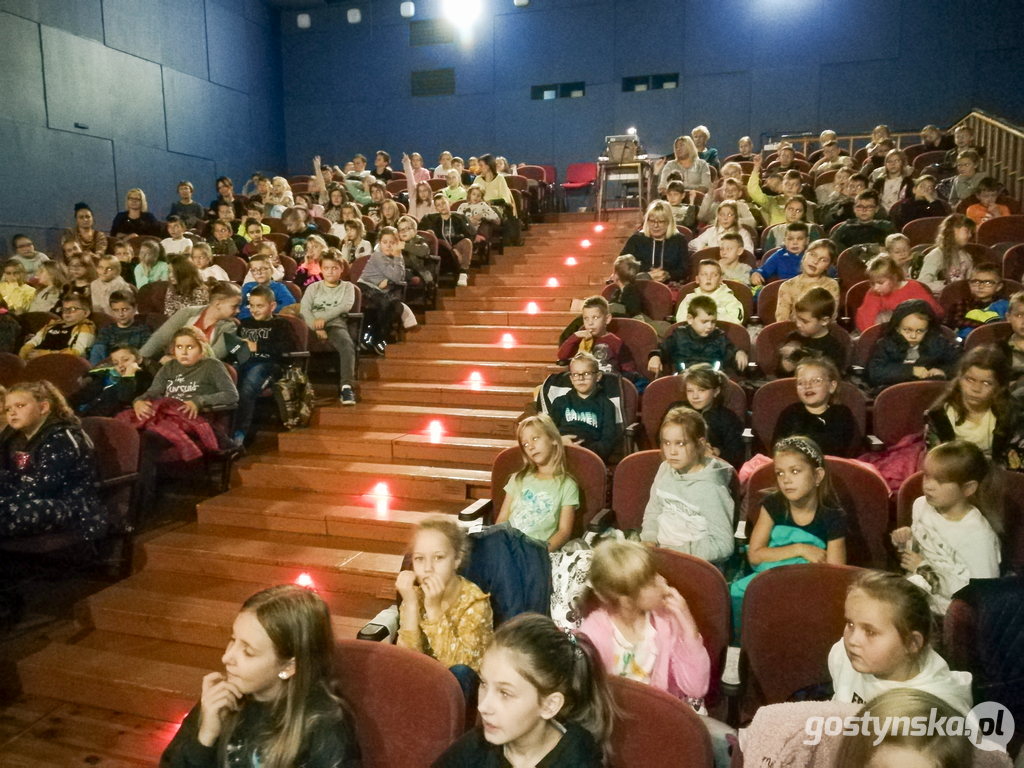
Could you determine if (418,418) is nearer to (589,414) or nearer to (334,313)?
(334,313)

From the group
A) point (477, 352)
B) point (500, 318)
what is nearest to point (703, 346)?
point (477, 352)

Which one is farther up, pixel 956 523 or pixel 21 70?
pixel 21 70

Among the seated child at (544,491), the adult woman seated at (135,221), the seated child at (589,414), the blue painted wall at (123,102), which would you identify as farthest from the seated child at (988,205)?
the blue painted wall at (123,102)

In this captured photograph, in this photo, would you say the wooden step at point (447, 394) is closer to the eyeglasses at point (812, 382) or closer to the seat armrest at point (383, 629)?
the eyeglasses at point (812, 382)

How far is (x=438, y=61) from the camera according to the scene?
10547 millimetres

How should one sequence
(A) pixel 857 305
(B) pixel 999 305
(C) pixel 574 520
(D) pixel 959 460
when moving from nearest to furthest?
(D) pixel 959 460
(C) pixel 574 520
(B) pixel 999 305
(A) pixel 857 305

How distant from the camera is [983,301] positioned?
3.85 metres

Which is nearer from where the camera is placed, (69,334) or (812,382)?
(812,382)

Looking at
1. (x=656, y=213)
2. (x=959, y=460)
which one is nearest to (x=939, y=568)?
(x=959, y=460)

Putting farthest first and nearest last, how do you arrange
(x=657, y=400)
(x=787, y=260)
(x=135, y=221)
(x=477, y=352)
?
(x=135, y=221)
(x=477, y=352)
(x=787, y=260)
(x=657, y=400)

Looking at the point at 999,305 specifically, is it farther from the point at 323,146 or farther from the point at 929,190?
the point at 323,146

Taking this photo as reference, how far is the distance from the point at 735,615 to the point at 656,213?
331 cm

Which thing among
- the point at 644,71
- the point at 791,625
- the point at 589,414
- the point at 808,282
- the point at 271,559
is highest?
the point at 644,71

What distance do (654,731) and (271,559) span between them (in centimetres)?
218
